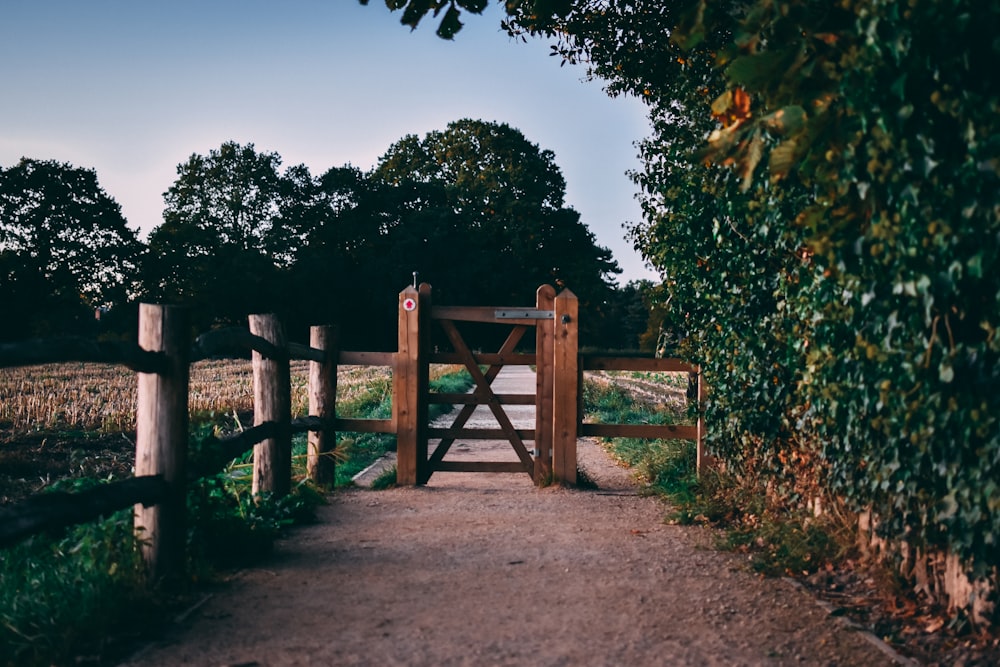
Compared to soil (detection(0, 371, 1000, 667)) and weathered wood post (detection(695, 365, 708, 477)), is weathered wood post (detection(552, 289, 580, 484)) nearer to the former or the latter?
weathered wood post (detection(695, 365, 708, 477))

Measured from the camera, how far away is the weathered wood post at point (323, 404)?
8.72 m

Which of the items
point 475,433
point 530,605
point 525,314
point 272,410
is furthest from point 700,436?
point 530,605

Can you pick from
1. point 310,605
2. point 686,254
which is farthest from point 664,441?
point 310,605

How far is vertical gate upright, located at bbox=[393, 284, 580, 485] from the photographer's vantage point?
8.86m

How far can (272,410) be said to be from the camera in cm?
757

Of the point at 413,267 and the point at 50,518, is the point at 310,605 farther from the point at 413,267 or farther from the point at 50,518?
the point at 413,267

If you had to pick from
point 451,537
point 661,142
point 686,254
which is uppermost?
point 661,142

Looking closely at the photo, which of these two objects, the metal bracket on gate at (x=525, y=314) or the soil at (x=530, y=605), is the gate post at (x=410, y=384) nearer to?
the metal bracket on gate at (x=525, y=314)

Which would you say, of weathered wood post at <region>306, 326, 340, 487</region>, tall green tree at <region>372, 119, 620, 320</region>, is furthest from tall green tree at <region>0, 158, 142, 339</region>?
weathered wood post at <region>306, 326, 340, 487</region>

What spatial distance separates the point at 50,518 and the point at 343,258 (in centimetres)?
4131

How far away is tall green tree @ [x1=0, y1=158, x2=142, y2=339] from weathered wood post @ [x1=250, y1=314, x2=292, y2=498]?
1321 inches

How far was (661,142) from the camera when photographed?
8.34 meters

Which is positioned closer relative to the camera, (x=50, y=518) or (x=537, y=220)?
(x=50, y=518)

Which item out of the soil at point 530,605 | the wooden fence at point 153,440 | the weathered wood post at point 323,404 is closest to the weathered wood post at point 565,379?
the soil at point 530,605
